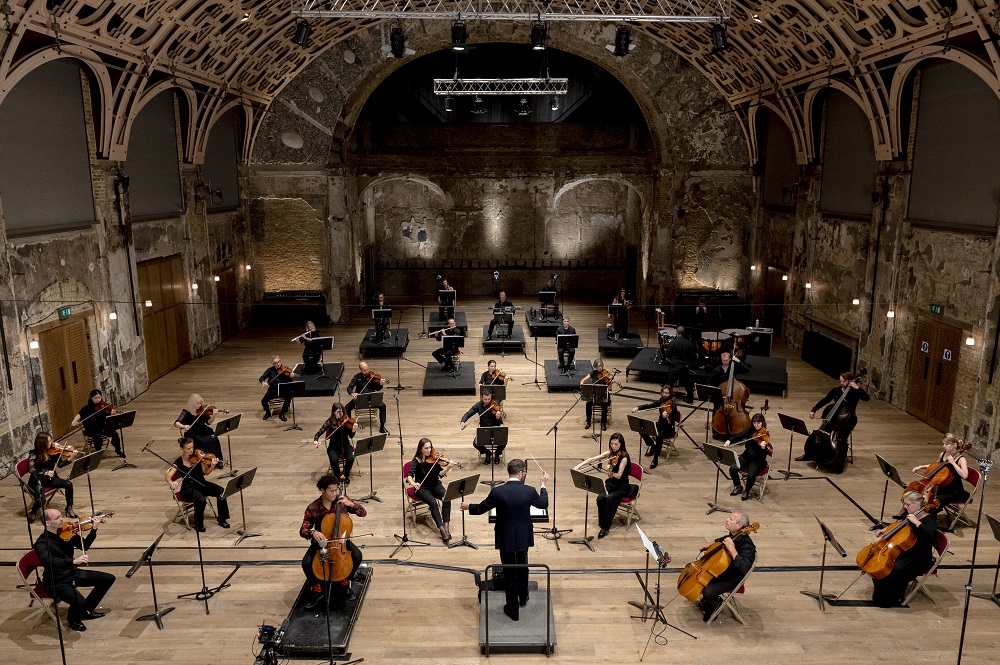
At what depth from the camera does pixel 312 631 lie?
7215 millimetres

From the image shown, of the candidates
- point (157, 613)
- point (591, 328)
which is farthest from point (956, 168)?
point (157, 613)

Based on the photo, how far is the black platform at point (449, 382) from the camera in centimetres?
1562

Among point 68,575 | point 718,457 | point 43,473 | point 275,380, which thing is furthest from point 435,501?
point 275,380

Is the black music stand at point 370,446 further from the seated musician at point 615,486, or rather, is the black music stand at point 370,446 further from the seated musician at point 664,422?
the seated musician at point 664,422

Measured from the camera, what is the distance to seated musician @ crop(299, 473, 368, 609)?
730 centimetres

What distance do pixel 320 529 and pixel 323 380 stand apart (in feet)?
29.6

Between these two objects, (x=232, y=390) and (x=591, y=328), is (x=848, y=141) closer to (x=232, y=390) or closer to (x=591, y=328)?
(x=591, y=328)

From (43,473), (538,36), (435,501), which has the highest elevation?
(538,36)

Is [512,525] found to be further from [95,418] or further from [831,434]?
[95,418]

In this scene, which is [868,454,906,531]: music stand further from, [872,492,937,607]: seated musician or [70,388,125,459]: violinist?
[70,388,125,459]: violinist

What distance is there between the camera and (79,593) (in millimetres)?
7492

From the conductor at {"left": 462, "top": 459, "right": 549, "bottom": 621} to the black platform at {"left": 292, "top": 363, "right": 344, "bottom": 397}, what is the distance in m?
8.52

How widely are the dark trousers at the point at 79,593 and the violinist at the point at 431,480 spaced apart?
351 cm

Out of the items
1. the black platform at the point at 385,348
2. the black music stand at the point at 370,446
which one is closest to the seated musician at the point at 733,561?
the black music stand at the point at 370,446
